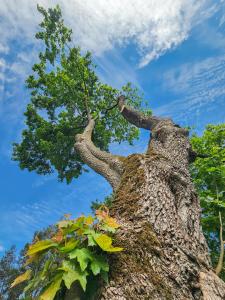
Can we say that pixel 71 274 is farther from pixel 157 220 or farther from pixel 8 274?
pixel 8 274

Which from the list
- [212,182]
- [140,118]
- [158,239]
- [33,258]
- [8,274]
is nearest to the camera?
[33,258]

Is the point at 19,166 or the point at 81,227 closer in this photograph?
the point at 81,227

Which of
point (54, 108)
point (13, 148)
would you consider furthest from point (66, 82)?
point (13, 148)

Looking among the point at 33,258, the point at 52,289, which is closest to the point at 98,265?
the point at 52,289

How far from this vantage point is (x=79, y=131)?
534 inches

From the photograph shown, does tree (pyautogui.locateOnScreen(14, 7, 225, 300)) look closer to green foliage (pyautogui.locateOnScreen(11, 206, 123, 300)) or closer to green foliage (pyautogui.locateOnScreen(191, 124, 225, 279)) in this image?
green foliage (pyautogui.locateOnScreen(11, 206, 123, 300))

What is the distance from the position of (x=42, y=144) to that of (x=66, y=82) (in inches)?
134

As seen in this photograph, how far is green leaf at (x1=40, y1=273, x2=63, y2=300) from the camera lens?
90.4 inches

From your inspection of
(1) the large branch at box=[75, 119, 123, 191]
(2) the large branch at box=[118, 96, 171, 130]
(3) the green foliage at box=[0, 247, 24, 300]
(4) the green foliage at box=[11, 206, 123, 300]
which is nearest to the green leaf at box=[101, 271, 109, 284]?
(4) the green foliage at box=[11, 206, 123, 300]

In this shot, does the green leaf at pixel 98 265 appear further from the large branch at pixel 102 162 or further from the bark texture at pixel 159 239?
the large branch at pixel 102 162

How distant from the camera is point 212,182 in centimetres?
877

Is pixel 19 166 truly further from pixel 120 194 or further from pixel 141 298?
pixel 141 298

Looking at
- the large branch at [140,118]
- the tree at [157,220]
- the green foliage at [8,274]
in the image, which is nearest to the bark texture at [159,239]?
the tree at [157,220]

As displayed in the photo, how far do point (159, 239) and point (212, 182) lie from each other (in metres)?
6.24
